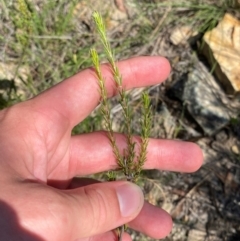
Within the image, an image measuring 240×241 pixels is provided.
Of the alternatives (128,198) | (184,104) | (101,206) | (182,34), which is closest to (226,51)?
(182,34)

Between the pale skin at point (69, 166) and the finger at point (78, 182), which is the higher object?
the pale skin at point (69, 166)

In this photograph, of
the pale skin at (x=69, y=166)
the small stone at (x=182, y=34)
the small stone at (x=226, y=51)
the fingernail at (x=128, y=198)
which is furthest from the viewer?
the small stone at (x=182, y=34)

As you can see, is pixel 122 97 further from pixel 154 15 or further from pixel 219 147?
pixel 154 15

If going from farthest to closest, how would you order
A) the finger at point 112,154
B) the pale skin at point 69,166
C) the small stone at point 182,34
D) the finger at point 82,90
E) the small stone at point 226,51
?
the small stone at point 182,34, the small stone at point 226,51, the finger at point 112,154, the finger at point 82,90, the pale skin at point 69,166

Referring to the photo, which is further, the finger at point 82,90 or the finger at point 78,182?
the finger at point 78,182

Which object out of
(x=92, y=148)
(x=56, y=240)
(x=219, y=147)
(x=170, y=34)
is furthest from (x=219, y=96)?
(x=56, y=240)

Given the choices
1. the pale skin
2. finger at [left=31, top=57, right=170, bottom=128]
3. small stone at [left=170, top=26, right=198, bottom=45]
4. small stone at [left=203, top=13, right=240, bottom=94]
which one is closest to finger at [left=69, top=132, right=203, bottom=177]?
the pale skin

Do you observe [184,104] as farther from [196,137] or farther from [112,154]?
[112,154]

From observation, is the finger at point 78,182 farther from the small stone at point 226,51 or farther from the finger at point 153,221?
the small stone at point 226,51

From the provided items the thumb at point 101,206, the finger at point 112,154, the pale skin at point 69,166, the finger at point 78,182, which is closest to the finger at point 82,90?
the pale skin at point 69,166
